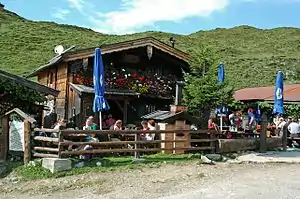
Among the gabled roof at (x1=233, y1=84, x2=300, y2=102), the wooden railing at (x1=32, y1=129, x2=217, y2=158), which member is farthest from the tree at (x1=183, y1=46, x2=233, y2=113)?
the gabled roof at (x1=233, y1=84, x2=300, y2=102)

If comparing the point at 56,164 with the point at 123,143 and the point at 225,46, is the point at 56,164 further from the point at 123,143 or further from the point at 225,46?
the point at 225,46

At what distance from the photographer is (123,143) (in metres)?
14.4

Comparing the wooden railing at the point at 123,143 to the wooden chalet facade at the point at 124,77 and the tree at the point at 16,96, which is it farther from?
the wooden chalet facade at the point at 124,77

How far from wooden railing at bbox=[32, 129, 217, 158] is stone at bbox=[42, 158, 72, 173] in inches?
14.3

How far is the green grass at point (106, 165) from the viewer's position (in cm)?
1264

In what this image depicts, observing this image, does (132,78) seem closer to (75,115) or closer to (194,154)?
(75,115)

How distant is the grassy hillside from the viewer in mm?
45469

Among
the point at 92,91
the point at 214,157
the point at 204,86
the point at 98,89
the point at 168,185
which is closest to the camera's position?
the point at 168,185

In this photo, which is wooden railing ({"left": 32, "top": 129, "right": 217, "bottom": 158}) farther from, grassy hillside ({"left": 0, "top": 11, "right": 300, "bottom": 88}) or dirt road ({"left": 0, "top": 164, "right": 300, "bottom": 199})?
grassy hillside ({"left": 0, "top": 11, "right": 300, "bottom": 88})

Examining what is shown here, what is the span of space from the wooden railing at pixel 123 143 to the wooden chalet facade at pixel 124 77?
15.7 ft

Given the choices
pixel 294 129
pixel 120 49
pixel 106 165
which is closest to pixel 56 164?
pixel 106 165

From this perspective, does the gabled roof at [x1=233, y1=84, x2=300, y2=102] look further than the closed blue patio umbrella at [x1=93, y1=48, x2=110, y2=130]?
Yes

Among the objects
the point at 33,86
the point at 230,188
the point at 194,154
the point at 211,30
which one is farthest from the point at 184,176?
the point at 211,30

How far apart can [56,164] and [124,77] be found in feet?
30.4
